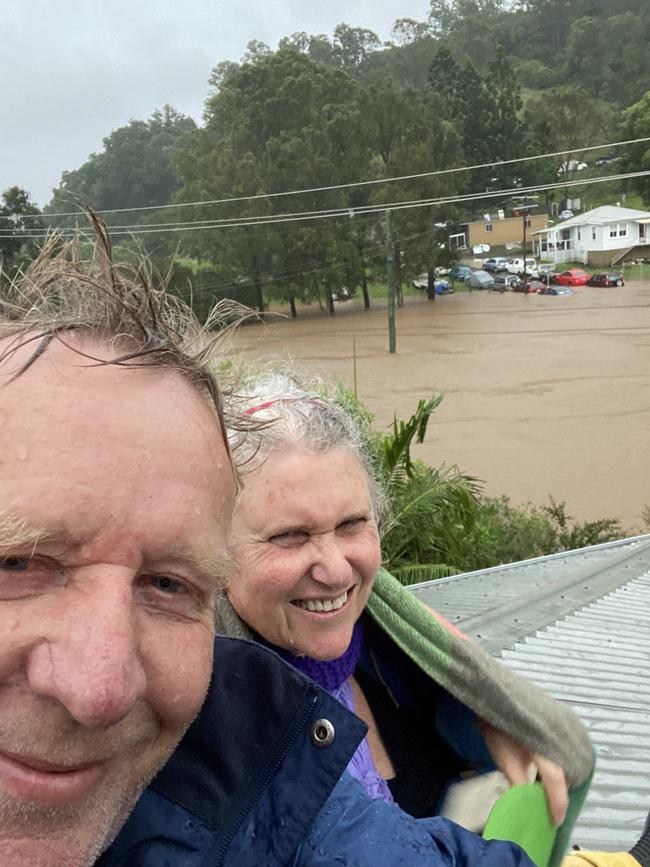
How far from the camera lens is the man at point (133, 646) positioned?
83cm

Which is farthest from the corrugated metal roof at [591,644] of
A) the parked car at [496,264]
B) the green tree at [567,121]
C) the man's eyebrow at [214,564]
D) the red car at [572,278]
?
the green tree at [567,121]

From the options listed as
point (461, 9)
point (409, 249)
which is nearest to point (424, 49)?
point (461, 9)

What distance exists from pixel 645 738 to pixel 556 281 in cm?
4880

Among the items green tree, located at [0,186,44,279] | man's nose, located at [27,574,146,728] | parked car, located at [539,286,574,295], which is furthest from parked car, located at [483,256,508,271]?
man's nose, located at [27,574,146,728]

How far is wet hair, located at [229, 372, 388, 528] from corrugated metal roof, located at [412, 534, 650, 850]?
4.20 feet

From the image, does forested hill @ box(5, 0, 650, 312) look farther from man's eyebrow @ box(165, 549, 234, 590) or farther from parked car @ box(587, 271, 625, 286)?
man's eyebrow @ box(165, 549, 234, 590)

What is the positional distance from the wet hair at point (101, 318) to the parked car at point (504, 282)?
1927 inches

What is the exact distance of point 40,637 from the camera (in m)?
0.83

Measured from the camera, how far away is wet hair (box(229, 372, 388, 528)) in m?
1.74

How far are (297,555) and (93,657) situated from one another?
961 mm

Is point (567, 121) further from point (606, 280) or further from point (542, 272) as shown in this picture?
point (606, 280)

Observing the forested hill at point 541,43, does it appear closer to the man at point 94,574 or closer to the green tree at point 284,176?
the green tree at point 284,176

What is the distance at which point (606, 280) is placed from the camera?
155 feet

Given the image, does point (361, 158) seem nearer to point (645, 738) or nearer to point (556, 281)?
point (556, 281)
